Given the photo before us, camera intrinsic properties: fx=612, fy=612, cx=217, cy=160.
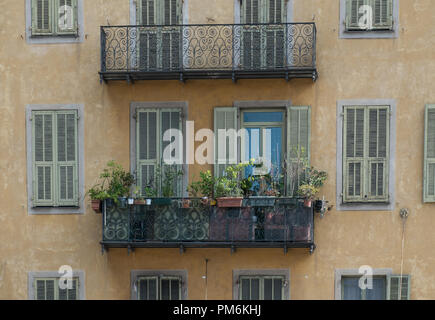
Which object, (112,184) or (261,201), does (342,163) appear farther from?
(112,184)

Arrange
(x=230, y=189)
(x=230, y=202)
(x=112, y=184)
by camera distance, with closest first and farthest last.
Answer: (x=230, y=202)
(x=230, y=189)
(x=112, y=184)

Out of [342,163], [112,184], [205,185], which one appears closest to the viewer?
[205,185]

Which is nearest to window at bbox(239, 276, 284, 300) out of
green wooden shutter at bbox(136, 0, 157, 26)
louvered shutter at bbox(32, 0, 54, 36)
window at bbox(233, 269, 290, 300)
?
window at bbox(233, 269, 290, 300)

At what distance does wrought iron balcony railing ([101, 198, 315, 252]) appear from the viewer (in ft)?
37.1

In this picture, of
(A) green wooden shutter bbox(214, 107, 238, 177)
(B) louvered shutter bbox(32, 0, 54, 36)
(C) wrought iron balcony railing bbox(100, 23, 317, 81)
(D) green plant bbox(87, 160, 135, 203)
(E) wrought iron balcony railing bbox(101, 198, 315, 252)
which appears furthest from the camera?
A: (B) louvered shutter bbox(32, 0, 54, 36)

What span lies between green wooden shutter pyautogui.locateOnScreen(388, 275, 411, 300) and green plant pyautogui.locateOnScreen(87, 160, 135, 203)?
17.6 feet

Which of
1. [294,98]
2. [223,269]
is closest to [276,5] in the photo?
[294,98]

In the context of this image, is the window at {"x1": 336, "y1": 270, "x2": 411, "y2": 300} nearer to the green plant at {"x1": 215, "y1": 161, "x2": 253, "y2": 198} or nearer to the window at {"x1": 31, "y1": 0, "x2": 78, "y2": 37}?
Result: the green plant at {"x1": 215, "y1": 161, "x2": 253, "y2": 198}

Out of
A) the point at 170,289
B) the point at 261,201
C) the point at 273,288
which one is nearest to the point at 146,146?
the point at 261,201

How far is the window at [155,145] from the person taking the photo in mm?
11945

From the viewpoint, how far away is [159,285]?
39.6ft

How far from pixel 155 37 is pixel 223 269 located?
15.5 ft

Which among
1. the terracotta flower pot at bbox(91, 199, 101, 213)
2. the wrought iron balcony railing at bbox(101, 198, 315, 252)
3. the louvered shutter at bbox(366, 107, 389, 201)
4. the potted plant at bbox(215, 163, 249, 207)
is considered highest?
the louvered shutter at bbox(366, 107, 389, 201)

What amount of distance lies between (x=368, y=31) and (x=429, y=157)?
2.69m
